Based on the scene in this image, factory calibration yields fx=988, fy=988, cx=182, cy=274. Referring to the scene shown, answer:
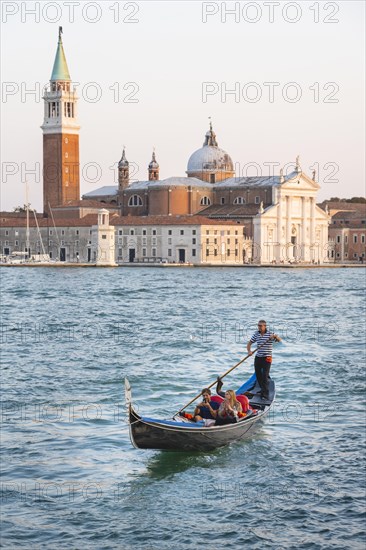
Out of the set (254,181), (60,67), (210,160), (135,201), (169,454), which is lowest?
(169,454)

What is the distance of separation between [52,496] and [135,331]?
15313mm

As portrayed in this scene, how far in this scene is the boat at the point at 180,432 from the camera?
33.9ft

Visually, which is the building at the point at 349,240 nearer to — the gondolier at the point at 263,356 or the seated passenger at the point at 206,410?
the gondolier at the point at 263,356

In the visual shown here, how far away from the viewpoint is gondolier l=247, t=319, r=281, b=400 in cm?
1209

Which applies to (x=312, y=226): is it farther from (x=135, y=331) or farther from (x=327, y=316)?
(x=135, y=331)

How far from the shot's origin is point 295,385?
15.7 meters

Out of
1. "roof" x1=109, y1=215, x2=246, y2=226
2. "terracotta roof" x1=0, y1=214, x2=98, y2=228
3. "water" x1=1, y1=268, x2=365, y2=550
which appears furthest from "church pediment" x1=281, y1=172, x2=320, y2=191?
"water" x1=1, y1=268, x2=365, y2=550

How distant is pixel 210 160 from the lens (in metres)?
82.2

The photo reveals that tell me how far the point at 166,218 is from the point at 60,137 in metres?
11.0

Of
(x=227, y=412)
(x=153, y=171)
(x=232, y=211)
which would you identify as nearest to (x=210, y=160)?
(x=153, y=171)

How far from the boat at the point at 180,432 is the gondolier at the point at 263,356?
0.89 metres

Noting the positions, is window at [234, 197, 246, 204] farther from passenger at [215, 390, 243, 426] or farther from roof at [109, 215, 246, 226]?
passenger at [215, 390, 243, 426]

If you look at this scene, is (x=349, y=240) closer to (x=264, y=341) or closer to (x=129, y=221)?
(x=129, y=221)

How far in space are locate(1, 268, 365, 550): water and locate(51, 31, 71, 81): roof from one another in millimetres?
53653
